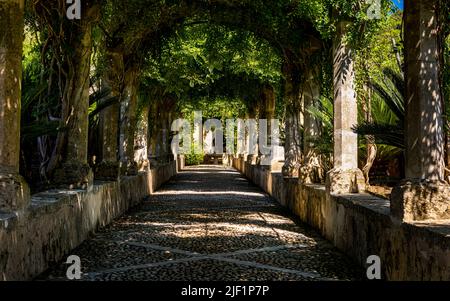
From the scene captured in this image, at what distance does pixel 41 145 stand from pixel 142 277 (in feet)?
11.2

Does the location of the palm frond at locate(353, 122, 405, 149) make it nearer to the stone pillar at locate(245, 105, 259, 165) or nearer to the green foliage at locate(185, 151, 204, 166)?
the stone pillar at locate(245, 105, 259, 165)

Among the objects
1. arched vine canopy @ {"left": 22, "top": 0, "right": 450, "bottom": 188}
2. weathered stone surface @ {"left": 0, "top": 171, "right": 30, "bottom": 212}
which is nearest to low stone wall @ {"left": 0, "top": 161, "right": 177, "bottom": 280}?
weathered stone surface @ {"left": 0, "top": 171, "right": 30, "bottom": 212}

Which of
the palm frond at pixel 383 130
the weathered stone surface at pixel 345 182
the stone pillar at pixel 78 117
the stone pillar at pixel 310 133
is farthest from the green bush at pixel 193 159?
the palm frond at pixel 383 130

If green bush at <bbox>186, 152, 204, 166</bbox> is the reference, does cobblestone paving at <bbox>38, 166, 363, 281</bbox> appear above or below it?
below

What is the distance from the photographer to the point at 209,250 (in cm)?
629

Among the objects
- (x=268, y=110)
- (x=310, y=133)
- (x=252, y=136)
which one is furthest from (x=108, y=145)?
(x=252, y=136)

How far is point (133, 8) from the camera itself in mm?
9734

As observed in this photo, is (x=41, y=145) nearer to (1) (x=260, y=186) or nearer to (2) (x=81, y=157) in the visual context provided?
(2) (x=81, y=157)

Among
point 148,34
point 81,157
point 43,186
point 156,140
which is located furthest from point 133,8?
point 156,140

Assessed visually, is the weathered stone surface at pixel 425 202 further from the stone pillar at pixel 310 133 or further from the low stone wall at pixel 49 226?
the stone pillar at pixel 310 133

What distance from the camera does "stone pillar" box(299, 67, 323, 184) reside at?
9508mm

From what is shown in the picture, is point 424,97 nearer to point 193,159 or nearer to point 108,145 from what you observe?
point 108,145

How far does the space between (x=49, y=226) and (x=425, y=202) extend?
3509 millimetres

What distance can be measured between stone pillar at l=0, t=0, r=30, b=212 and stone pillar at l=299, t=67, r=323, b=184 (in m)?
5.50
